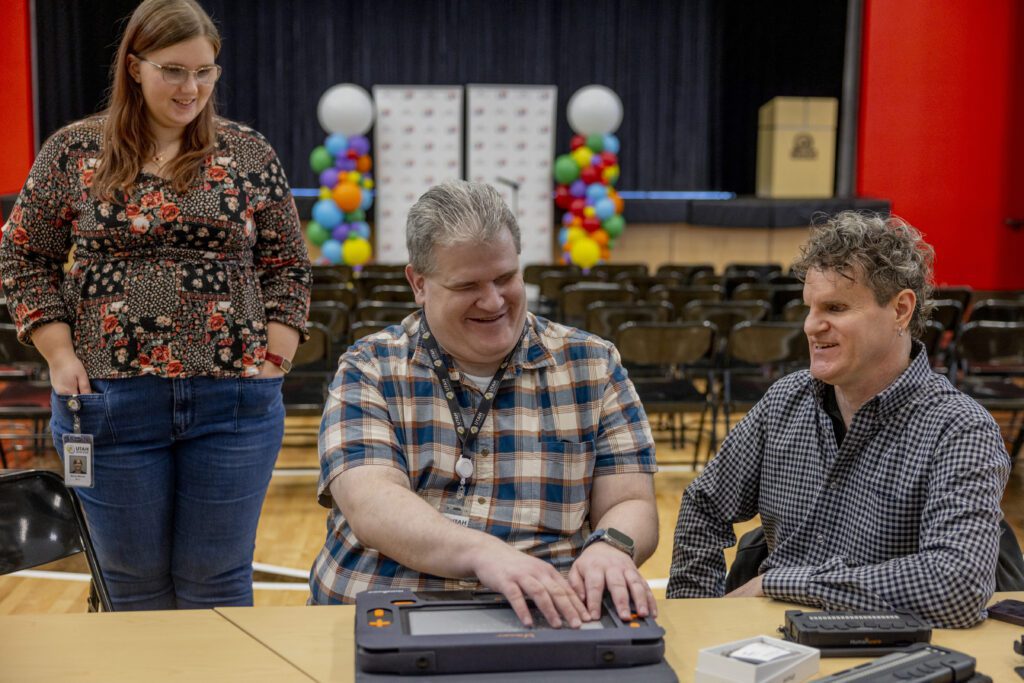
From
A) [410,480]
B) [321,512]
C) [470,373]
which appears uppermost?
[470,373]

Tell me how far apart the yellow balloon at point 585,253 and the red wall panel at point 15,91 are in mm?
5560

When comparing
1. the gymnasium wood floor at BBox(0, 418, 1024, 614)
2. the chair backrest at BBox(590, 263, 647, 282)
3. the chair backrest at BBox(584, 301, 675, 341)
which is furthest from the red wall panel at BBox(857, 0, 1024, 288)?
the chair backrest at BBox(584, 301, 675, 341)

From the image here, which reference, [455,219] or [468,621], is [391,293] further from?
[468,621]

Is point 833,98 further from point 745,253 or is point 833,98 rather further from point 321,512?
point 321,512

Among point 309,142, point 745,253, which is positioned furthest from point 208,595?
point 309,142

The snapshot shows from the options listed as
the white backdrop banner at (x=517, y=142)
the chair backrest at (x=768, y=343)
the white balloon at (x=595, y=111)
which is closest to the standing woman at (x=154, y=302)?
the chair backrest at (x=768, y=343)

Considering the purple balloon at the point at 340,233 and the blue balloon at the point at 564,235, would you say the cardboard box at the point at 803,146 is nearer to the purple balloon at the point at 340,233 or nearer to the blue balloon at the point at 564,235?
the blue balloon at the point at 564,235

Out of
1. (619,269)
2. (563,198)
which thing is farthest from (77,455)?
(563,198)

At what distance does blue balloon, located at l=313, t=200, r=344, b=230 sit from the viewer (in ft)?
37.8

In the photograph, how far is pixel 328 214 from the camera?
11.5 meters

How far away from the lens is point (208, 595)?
7.84 ft

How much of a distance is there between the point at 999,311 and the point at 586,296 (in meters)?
2.52

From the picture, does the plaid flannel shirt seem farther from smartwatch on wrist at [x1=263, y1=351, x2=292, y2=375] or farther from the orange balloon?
the orange balloon

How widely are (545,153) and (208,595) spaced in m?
10.7
